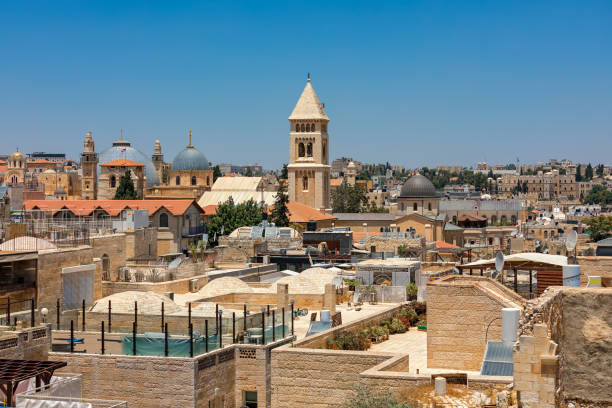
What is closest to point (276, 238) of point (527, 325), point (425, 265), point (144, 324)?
point (425, 265)

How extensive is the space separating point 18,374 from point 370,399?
5806 mm

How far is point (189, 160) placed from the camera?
343 ft

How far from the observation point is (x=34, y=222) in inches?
1217

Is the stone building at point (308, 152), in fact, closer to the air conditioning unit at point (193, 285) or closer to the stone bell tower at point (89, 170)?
the stone bell tower at point (89, 170)

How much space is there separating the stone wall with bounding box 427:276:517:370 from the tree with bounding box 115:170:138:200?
68.2m

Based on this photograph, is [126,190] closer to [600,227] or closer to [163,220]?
[163,220]

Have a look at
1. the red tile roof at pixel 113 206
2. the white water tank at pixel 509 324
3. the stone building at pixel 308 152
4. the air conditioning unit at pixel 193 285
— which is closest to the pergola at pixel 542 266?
the white water tank at pixel 509 324

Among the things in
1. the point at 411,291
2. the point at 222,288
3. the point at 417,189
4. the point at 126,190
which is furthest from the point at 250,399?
the point at 417,189

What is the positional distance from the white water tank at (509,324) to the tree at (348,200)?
99.4 meters

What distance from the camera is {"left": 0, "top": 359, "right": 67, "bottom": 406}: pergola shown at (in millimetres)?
14008

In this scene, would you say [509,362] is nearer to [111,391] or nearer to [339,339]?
[339,339]

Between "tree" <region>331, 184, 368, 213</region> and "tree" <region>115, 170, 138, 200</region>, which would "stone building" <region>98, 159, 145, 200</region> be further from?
"tree" <region>331, 184, 368, 213</region>

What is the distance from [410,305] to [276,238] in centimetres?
2442

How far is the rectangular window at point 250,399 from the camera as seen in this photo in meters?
18.9
